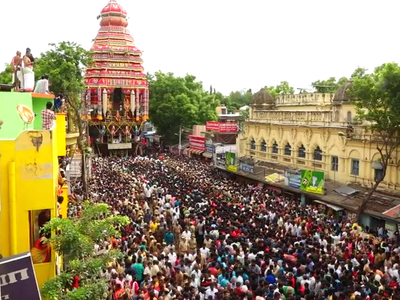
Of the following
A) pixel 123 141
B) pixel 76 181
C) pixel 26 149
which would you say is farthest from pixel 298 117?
pixel 123 141

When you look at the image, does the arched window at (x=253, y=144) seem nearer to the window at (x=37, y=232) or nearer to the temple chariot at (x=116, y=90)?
the temple chariot at (x=116, y=90)

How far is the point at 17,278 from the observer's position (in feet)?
17.4

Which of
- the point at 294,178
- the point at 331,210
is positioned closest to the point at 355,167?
the point at 294,178

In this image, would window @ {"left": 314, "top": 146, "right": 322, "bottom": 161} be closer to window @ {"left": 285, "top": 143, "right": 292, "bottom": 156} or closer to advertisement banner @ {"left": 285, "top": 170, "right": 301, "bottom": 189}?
window @ {"left": 285, "top": 143, "right": 292, "bottom": 156}

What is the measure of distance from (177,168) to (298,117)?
810 centimetres

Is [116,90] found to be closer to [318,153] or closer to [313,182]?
[318,153]

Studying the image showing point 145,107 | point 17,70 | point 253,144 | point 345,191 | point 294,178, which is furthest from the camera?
point 145,107

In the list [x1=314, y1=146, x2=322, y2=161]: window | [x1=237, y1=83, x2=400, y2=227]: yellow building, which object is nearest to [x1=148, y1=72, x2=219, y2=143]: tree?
[x1=237, y1=83, x2=400, y2=227]: yellow building

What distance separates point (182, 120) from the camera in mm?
45531

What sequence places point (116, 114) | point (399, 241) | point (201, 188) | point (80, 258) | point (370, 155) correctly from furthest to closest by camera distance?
point (116, 114) < point (201, 188) < point (370, 155) < point (399, 241) < point (80, 258)

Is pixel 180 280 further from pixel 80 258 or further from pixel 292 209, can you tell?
pixel 292 209

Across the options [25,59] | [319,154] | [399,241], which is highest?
[25,59]

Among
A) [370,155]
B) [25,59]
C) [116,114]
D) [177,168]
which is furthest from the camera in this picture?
[116,114]

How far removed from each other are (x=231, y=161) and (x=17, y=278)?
23.2 metres
